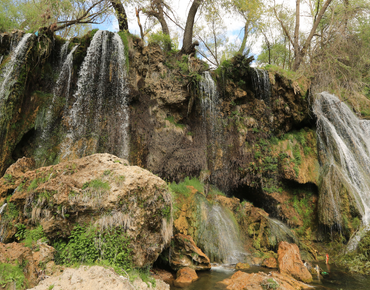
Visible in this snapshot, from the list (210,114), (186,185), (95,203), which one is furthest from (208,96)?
(95,203)

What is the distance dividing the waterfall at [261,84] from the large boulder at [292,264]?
311 inches

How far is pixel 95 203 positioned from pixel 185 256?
3.59 metres

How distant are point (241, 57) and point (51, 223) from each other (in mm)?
11356

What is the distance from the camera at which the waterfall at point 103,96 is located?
10750 millimetres

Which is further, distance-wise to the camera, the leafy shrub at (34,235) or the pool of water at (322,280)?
the pool of water at (322,280)

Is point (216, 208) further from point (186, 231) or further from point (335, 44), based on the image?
point (335, 44)

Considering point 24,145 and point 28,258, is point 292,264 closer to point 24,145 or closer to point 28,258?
point 28,258

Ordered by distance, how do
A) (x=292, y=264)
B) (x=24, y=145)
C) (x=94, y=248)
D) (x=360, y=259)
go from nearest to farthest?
1. (x=94, y=248)
2. (x=292, y=264)
3. (x=360, y=259)
4. (x=24, y=145)

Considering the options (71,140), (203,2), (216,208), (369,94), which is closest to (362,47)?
(369,94)

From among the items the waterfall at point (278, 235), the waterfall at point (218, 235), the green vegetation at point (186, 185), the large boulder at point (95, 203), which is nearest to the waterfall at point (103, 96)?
the green vegetation at point (186, 185)

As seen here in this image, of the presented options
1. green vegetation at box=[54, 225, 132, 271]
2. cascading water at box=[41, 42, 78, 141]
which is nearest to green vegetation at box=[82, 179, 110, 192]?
green vegetation at box=[54, 225, 132, 271]

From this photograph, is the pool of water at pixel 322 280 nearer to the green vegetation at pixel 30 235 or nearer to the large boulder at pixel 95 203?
the large boulder at pixel 95 203

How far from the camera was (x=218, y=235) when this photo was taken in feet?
28.6

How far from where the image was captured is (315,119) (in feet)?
46.1
